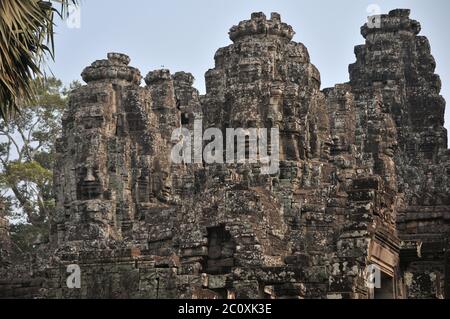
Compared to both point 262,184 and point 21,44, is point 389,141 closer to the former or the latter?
point 262,184

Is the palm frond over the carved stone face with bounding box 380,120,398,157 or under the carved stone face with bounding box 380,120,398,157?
under

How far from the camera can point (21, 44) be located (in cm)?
1806

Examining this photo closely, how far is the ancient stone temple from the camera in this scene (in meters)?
22.4

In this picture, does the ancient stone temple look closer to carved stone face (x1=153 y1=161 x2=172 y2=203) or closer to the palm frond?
carved stone face (x1=153 y1=161 x2=172 y2=203)

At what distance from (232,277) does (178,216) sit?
8557 millimetres

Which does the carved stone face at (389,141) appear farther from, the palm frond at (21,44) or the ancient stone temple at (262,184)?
the palm frond at (21,44)

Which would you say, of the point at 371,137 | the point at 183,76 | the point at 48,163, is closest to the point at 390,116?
the point at 371,137

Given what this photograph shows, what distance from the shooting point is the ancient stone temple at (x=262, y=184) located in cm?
2238

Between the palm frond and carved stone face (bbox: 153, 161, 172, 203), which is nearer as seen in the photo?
the palm frond

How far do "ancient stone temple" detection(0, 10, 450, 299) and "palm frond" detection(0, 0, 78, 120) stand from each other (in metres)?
5.25

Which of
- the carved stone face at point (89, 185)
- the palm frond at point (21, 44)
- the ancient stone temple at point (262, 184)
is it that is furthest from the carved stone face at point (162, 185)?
the palm frond at point (21, 44)

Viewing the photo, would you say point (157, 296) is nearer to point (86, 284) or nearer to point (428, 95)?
point (86, 284)

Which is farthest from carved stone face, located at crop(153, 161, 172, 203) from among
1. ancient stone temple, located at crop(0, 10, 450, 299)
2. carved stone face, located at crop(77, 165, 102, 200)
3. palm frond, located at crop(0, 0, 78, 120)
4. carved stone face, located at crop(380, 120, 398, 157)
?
palm frond, located at crop(0, 0, 78, 120)

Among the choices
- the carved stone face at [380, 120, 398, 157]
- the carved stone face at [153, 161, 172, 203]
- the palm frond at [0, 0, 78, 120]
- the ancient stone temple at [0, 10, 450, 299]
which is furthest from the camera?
the carved stone face at [153, 161, 172, 203]
